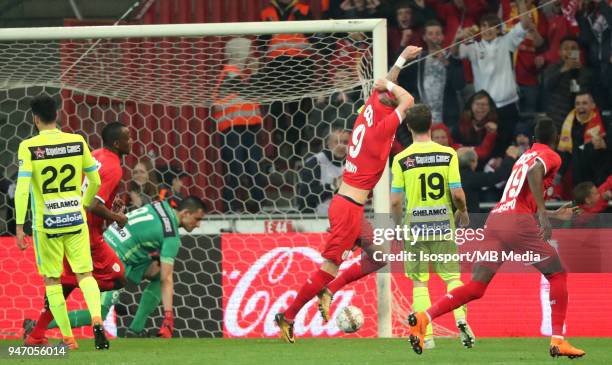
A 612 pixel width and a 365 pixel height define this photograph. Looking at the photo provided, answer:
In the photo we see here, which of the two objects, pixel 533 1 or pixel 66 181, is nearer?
pixel 66 181

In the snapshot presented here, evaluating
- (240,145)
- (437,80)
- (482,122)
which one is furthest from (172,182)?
(482,122)

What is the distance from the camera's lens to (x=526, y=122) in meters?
14.8

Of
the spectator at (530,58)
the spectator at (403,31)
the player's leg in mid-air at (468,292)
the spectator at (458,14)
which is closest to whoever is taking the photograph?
the player's leg in mid-air at (468,292)

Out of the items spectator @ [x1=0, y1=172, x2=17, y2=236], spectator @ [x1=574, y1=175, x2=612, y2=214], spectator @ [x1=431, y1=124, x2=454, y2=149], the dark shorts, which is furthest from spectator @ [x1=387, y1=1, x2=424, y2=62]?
the dark shorts

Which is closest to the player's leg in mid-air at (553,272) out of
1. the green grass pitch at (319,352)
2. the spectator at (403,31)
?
the green grass pitch at (319,352)

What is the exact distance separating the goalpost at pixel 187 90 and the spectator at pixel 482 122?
1320 mm

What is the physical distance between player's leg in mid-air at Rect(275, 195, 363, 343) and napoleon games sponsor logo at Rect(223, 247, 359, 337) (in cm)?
200

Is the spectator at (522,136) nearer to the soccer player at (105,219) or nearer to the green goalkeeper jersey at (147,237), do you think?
the green goalkeeper jersey at (147,237)

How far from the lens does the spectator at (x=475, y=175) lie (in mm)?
13188

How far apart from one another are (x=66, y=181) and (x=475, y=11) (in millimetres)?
7157

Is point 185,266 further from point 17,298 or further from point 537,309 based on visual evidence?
point 537,309

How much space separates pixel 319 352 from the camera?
954 centimetres

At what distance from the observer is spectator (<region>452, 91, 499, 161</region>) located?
1431 centimetres

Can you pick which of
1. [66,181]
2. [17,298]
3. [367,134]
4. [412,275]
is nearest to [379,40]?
[367,134]
